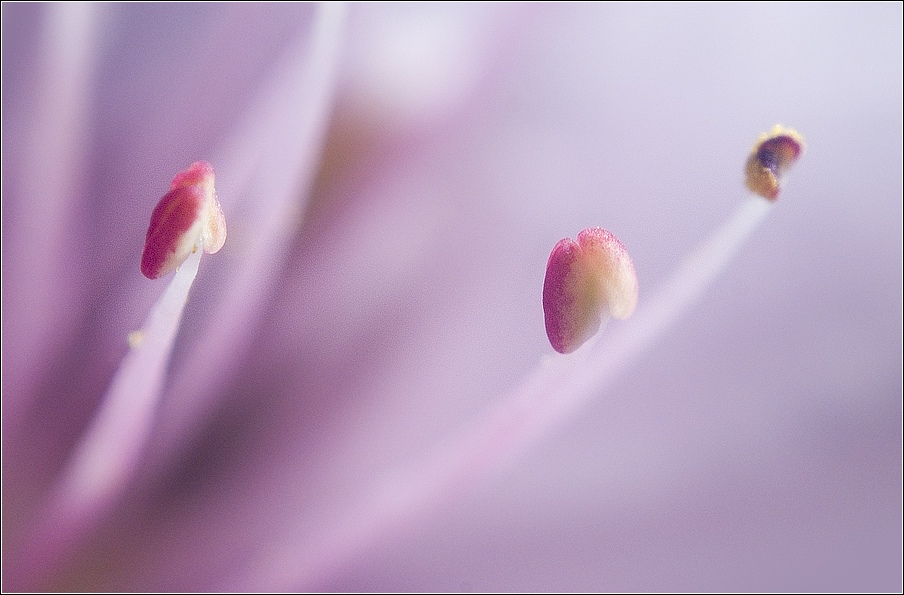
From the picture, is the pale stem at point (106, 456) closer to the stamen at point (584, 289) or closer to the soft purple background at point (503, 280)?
Answer: the soft purple background at point (503, 280)

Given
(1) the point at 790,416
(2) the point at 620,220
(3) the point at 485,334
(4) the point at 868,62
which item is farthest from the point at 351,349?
(4) the point at 868,62

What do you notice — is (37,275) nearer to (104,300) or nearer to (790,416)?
(104,300)

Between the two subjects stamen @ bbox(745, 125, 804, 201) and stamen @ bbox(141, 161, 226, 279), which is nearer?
stamen @ bbox(141, 161, 226, 279)

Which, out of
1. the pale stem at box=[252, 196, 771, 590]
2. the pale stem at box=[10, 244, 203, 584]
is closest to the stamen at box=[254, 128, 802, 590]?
the pale stem at box=[252, 196, 771, 590]

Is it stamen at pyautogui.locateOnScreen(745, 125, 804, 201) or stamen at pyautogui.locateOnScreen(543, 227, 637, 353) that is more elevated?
stamen at pyautogui.locateOnScreen(745, 125, 804, 201)

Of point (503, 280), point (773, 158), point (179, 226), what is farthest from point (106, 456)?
point (773, 158)

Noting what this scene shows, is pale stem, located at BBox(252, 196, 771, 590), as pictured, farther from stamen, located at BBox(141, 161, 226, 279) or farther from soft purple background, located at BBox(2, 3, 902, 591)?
stamen, located at BBox(141, 161, 226, 279)

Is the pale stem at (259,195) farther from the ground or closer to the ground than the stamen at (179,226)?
farther from the ground

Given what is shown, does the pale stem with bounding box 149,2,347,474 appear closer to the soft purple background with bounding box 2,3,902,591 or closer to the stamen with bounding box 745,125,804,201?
the soft purple background with bounding box 2,3,902,591

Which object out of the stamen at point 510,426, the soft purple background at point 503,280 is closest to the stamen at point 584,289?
the stamen at point 510,426

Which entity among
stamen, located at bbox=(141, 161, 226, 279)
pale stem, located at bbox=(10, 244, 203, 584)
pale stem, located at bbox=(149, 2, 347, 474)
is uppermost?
pale stem, located at bbox=(149, 2, 347, 474)
